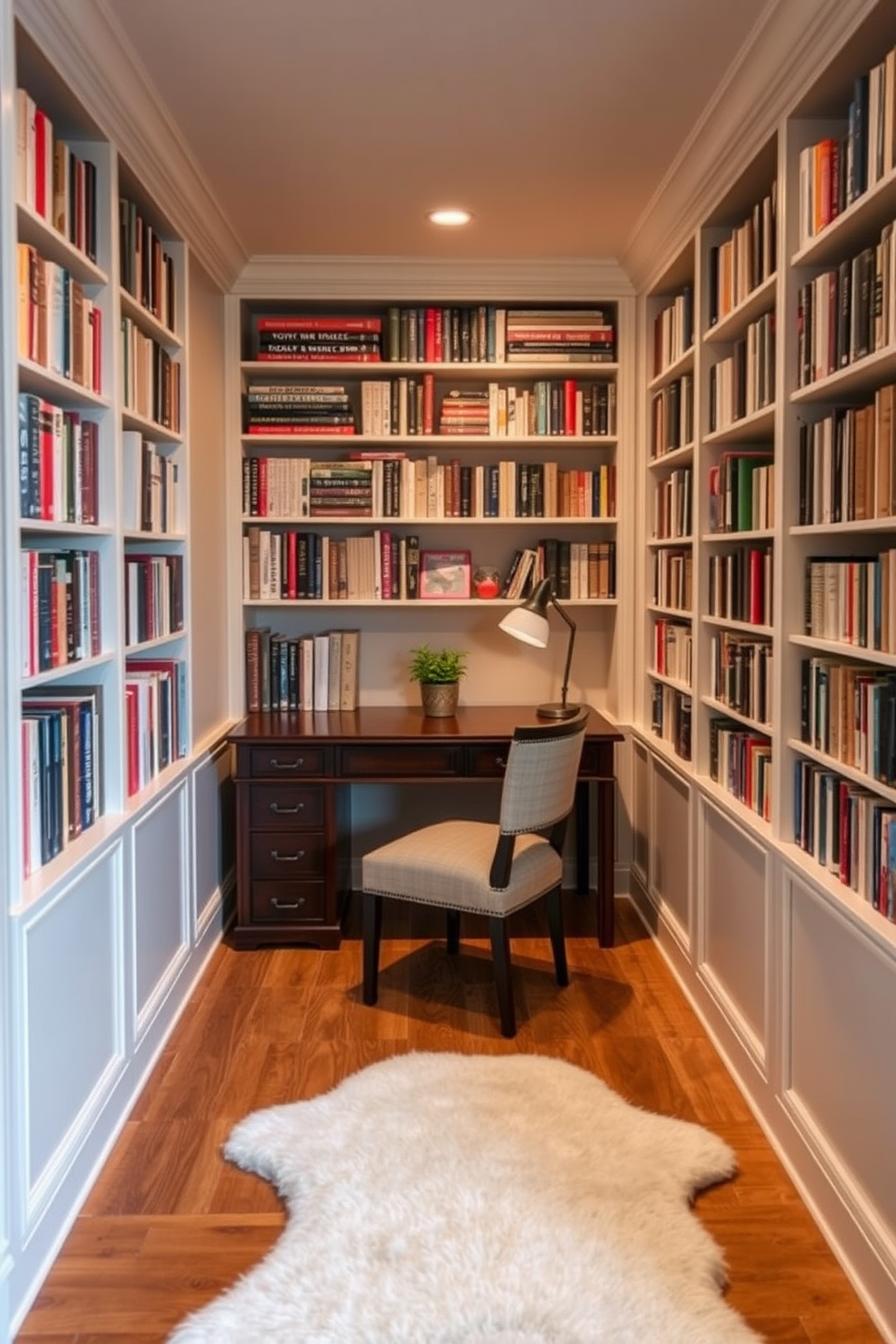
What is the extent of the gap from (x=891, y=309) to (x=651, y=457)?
1.94m

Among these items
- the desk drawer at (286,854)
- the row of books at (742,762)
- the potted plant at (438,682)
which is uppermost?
the potted plant at (438,682)

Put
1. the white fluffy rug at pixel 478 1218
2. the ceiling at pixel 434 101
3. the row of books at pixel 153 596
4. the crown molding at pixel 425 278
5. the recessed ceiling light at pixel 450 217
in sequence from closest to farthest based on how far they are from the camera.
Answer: the white fluffy rug at pixel 478 1218, the ceiling at pixel 434 101, the row of books at pixel 153 596, the recessed ceiling light at pixel 450 217, the crown molding at pixel 425 278

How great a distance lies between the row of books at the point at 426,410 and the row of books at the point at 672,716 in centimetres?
102

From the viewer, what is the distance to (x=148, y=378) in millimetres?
2748

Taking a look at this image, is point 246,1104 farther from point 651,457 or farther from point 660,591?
point 651,457

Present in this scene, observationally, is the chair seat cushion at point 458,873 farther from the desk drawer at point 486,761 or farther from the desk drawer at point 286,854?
the desk drawer at point 286,854

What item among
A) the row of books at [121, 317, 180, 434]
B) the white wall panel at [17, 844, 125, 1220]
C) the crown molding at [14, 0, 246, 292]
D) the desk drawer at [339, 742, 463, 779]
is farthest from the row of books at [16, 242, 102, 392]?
the desk drawer at [339, 742, 463, 779]

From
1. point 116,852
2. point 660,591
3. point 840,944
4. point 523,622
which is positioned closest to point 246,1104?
point 116,852

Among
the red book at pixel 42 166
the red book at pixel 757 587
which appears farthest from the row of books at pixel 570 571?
the red book at pixel 42 166

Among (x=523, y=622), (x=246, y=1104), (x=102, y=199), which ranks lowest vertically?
(x=246, y=1104)

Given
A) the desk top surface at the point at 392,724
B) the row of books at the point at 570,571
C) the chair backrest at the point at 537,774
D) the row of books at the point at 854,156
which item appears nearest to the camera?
the row of books at the point at 854,156

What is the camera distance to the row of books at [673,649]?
10.6 feet

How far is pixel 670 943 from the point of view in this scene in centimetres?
336

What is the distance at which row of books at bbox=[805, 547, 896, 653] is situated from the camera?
1.83m
